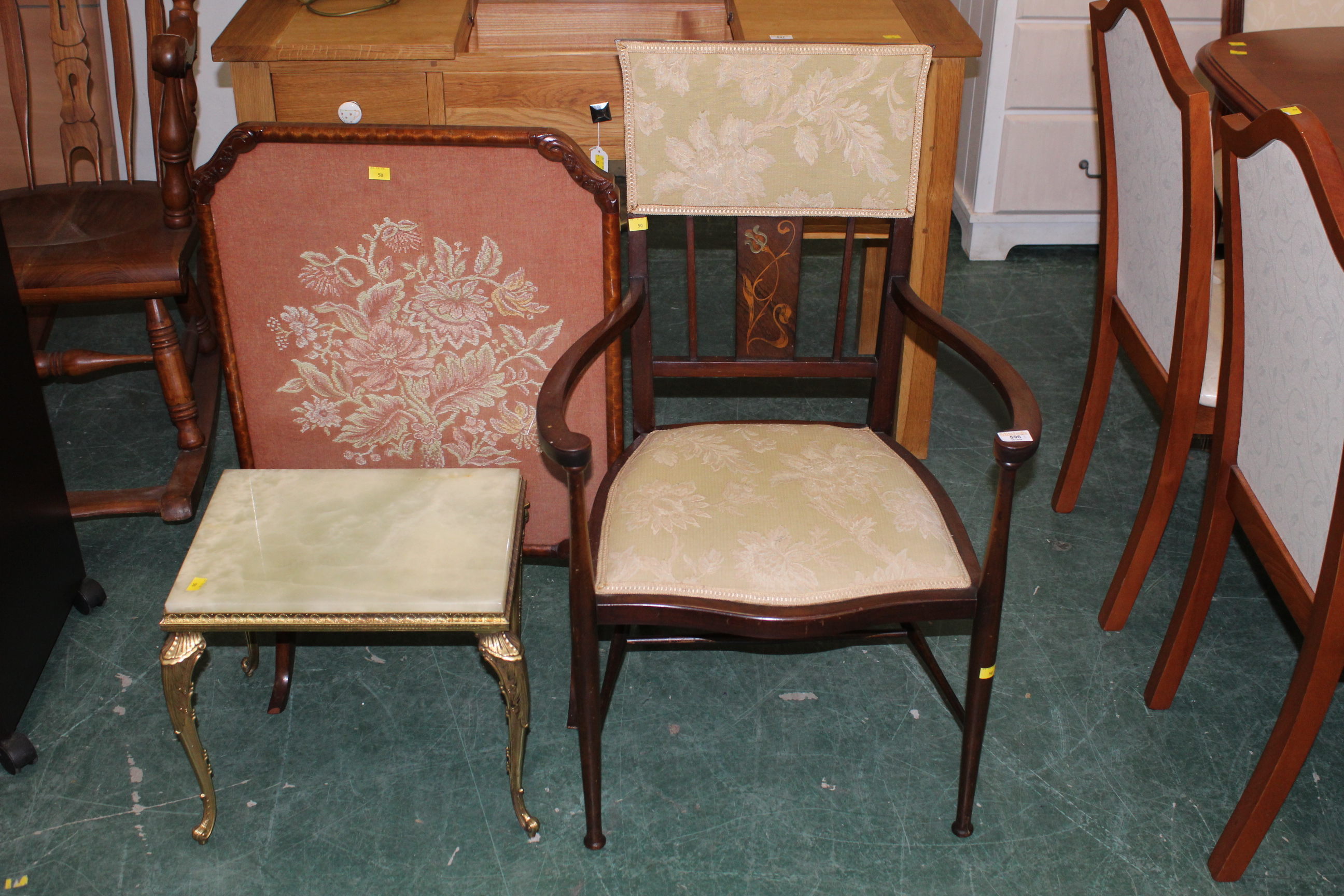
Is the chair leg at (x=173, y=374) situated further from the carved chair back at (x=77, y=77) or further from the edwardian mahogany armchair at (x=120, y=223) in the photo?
the carved chair back at (x=77, y=77)

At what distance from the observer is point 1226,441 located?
172 cm

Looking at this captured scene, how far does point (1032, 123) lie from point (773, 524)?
81.0 inches

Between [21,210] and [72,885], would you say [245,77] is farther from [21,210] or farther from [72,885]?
[72,885]

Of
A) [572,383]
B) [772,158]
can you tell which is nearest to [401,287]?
[572,383]

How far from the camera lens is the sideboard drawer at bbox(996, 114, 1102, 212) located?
3.21 meters

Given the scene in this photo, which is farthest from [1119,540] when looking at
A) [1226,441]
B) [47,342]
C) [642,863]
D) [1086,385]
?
[47,342]

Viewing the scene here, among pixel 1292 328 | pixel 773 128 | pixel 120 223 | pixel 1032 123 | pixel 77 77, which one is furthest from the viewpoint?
pixel 1032 123

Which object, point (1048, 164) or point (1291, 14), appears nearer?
point (1291, 14)

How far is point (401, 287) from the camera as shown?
1.81 metres

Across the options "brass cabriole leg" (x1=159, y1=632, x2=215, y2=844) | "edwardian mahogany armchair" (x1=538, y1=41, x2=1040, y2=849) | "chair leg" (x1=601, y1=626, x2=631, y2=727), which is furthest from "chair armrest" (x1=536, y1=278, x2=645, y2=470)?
"brass cabriole leg" (x1=159, y1=632, x2=215, y2=844)

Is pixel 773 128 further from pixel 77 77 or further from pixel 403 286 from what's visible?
pixel 77 77

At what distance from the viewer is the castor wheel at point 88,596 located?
211cm

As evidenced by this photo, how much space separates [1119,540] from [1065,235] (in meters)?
1.37

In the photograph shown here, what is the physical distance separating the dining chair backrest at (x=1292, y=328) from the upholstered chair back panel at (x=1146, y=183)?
226 mm
